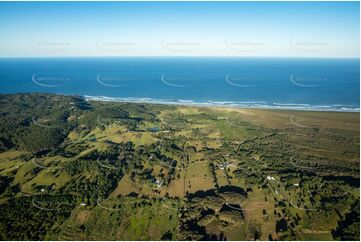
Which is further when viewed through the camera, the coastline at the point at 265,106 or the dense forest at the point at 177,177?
the coastline at the point at 265,106

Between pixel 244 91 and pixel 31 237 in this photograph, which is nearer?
pixel 31 237

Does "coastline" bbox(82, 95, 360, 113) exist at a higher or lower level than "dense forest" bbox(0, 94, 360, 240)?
higher

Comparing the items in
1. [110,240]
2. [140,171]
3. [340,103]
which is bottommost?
[110,240]

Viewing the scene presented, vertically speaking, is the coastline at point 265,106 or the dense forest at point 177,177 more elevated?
the coastline at point 265,106

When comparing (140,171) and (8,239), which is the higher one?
(140,171)

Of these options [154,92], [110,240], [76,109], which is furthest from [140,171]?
[154,92]

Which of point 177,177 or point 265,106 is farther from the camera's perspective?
point 265,106

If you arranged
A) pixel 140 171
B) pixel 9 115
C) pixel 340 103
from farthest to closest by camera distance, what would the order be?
pixel 340 103 → pixel 9 115 → pixel 140 171

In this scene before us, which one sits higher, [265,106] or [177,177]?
[265,106]

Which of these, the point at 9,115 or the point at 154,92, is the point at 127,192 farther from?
the point at 154,92

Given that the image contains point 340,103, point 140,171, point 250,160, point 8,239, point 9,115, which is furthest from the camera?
point 340,103

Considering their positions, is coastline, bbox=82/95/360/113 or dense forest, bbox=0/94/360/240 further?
coastline, bbox=82/95/360/113
